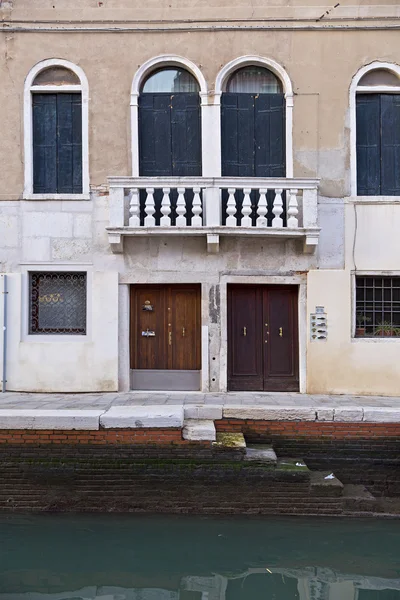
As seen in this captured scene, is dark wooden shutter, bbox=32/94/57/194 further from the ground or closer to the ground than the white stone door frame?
further from the ground

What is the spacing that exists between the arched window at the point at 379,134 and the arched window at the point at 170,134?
255cm

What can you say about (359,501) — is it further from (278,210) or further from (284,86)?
(284,86)

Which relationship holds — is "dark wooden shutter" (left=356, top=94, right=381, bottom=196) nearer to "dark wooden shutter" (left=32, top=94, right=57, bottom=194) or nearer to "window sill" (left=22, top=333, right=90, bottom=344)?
"dark wooden shutter" (left=32, top=94, right=57, bottom=194)

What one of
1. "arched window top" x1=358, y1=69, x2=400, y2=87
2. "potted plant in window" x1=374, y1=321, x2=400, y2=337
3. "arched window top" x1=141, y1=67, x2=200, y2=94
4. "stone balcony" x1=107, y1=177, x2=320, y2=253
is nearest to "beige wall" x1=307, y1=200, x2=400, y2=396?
"potted plant in window" x1=374, y1=321, x2=400, y2=337

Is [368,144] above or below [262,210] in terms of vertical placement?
above

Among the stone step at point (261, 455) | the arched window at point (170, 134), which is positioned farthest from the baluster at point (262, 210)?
the stone step at point (261, 455)

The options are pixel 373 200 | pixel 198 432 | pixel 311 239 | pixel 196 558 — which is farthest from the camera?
pixel 373 200

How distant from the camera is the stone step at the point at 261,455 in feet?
19.4

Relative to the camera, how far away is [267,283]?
8.55 metres

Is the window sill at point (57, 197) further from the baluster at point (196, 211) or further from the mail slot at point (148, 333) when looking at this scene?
the mail slot at point (148, 333)

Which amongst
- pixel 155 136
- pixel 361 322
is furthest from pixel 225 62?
pixel 361 322

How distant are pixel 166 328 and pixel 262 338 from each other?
1529 mm

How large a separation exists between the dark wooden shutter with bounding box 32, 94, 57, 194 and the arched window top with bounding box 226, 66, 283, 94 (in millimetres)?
2823

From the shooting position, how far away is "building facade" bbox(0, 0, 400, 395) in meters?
8.47
